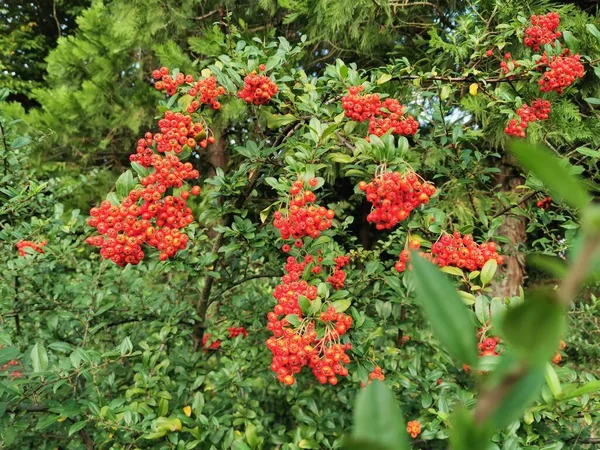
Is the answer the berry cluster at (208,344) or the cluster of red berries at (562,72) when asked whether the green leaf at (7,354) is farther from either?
the cluster of red berries at (562,72)

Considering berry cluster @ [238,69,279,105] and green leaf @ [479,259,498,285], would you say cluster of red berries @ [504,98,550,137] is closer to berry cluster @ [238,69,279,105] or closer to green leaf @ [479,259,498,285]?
green leaf @ [479,259,498,285]

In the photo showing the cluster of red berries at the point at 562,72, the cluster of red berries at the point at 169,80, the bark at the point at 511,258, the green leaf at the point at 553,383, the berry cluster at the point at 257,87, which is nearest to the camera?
the green leaf at the point at 553,383

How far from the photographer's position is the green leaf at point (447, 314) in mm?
239

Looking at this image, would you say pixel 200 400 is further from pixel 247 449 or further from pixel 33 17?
pixel 33 17

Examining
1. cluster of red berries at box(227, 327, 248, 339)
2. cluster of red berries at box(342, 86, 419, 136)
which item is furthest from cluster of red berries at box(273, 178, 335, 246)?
cluster of red berries at box(227, 327, 248, 339)

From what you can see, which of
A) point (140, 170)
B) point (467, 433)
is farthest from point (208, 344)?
point (467, 433)

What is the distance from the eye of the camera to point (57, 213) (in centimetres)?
229

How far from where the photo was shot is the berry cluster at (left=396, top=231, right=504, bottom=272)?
4.91 ft

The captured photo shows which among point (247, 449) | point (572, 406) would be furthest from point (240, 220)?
point (572, 406)

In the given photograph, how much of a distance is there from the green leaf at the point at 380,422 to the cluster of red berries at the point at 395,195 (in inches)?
46.9

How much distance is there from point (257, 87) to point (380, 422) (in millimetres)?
1728

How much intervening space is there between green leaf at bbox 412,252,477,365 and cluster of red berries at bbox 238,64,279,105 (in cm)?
168

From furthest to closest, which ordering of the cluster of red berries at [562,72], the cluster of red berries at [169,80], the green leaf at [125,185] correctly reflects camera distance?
the cluster of red berries at [562,72], the cluster of red berries at [169,80], the green leaf at [125,185]

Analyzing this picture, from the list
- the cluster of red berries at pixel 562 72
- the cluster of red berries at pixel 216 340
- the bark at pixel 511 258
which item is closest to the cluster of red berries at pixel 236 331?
the cluster of red berries at pixel 216 340
